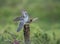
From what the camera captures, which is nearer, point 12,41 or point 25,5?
point 12,41

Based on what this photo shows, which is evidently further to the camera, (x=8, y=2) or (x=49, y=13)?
(x=8, y=2)

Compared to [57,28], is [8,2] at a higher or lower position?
higher

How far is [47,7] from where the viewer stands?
9.88m

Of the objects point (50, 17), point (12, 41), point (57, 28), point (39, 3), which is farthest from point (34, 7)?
point (12, 41)

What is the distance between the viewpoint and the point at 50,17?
9.14 meters

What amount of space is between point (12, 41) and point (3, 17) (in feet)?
16.8

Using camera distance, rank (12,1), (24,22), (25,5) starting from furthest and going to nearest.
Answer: (12,1), (25,5), (24,22)

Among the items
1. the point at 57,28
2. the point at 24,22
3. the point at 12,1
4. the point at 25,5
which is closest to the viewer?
the point at 24,22

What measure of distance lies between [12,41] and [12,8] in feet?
19.5

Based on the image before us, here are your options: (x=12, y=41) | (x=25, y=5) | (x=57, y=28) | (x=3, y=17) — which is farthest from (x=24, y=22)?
(x=25, y=5)

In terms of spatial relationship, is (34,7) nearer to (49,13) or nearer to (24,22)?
(49,13)

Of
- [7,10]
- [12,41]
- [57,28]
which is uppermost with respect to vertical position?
[7,10]

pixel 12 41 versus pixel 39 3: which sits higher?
pixel 39 3

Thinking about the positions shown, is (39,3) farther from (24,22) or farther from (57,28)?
(24,22)
